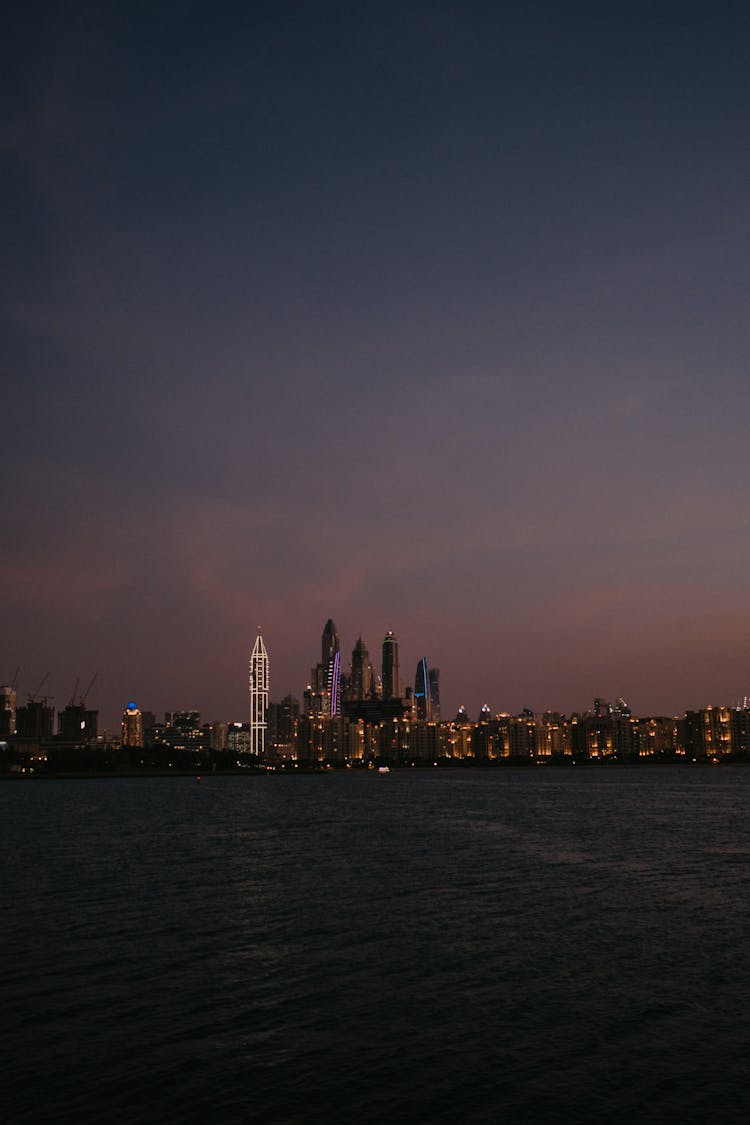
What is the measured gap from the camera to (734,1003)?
31188 mm

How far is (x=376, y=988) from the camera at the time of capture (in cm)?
3322

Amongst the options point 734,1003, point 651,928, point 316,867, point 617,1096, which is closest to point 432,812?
point 316,867

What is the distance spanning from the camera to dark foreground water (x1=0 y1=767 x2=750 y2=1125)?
23297 millimetres

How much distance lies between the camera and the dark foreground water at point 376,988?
23297 mm

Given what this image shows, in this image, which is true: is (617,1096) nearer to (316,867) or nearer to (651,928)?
(651,928)

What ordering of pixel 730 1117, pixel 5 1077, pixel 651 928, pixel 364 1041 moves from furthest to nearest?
pixel 651 928
pixel 364 1041
pixel 5 1077
pixel 730 1117

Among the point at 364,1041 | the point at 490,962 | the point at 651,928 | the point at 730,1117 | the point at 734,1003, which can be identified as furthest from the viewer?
the point at 651,928

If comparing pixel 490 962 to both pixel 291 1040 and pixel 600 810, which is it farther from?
pixel 600 810

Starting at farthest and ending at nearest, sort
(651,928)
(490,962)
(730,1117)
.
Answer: (651,928) < (490,962) < (730,1117)

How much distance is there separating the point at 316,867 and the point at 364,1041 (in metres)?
40.3

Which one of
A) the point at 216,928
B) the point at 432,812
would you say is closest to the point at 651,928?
the point at 216,928

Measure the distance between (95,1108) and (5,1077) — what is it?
12.0 feet

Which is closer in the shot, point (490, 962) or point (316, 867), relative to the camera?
point (490, 962)

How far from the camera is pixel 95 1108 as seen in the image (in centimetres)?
2217
